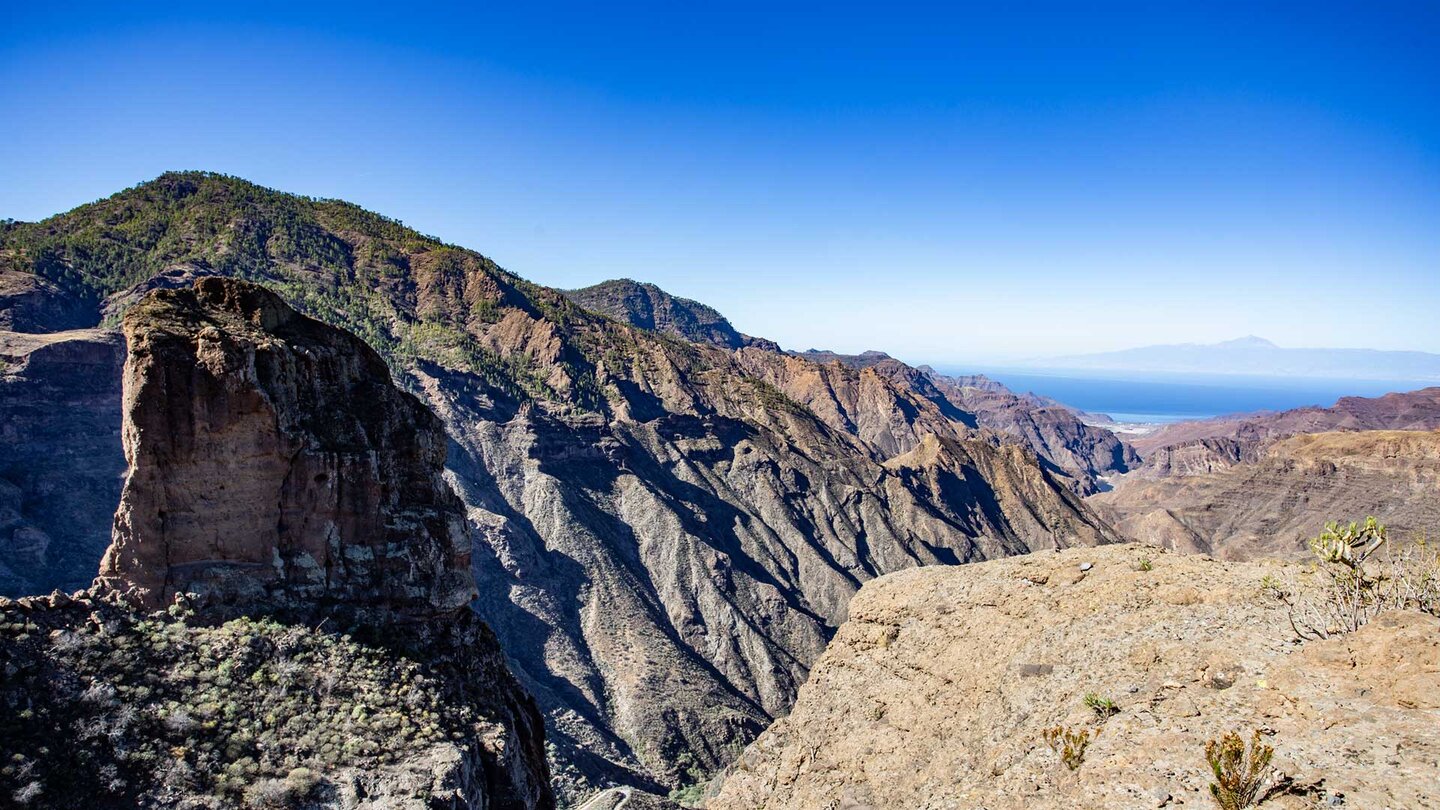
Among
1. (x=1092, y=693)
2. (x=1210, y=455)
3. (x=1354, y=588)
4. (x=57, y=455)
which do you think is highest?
(x=57, y=455)

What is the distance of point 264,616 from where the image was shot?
1842 centimetres

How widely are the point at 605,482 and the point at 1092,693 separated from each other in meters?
72.8

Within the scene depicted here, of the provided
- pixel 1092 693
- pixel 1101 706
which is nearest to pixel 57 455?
pixel 1092 693

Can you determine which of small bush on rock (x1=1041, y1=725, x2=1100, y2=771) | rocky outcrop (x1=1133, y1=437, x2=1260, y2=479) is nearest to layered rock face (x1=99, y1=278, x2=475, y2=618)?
small bush on rock (x1=1041, y1=725, x2=1100, y2=771)

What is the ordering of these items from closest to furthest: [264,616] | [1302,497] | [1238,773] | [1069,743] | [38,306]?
[1238,773] → [1069,743] → [264,616] → [38,306] → [1302,497]

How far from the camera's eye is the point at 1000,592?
850 inches

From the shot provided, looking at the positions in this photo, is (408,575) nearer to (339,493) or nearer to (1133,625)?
(339,493)

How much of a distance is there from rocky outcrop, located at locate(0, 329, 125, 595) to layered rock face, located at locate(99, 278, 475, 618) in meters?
40.1

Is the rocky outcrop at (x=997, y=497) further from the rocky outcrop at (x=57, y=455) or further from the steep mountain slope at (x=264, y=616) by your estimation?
the rocky outcrop at (x=57, y=455)

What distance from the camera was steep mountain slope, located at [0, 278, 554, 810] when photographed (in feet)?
47.8

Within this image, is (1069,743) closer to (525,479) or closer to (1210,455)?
(525,479)

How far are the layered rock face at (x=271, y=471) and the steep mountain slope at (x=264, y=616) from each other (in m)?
0.05

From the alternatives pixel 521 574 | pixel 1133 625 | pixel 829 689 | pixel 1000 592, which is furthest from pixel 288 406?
pixel 521 574

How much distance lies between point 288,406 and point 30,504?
1935 inches
